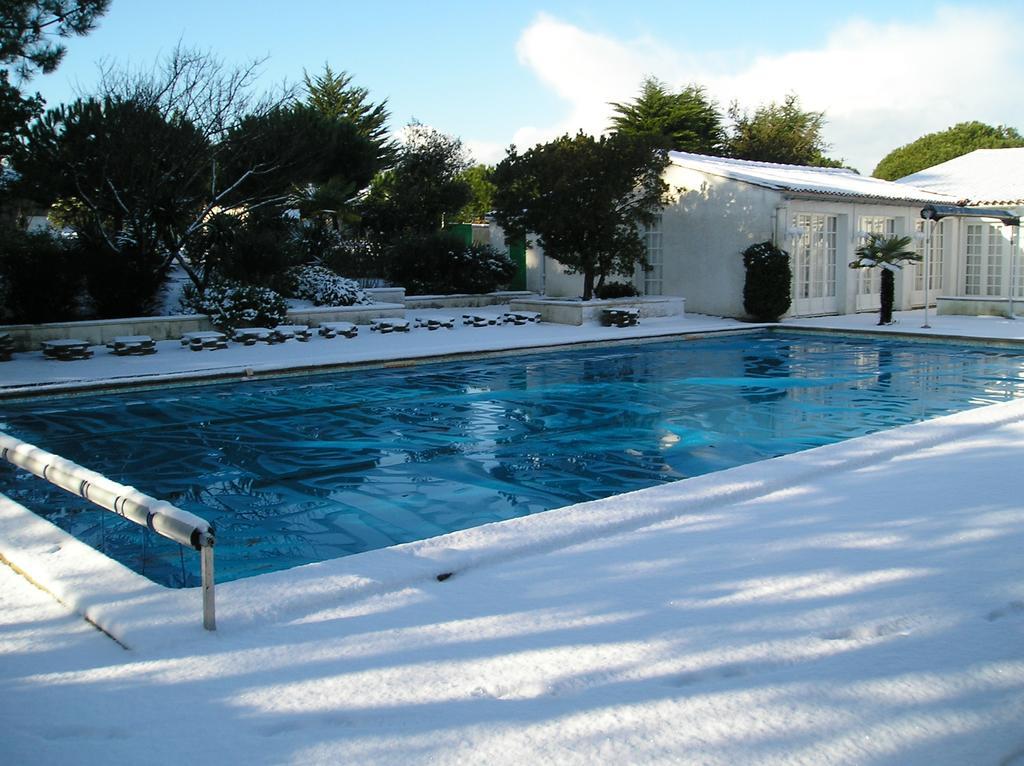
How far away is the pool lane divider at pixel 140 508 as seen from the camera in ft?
12.6

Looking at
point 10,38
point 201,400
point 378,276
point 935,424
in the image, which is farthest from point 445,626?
point 378,276

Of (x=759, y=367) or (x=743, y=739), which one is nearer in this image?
(x=743, y=739)

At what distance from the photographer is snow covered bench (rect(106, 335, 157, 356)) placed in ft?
45.6

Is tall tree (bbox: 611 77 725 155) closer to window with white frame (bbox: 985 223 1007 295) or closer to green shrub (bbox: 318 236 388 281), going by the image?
window with white frame (bbox: 985 223 1007 295)

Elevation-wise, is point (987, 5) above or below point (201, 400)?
above

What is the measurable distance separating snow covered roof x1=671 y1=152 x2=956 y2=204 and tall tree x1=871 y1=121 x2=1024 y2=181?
20.6 meters

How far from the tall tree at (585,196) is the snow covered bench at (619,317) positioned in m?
1.31

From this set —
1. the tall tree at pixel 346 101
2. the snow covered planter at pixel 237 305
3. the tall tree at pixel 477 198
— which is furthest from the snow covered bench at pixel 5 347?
the tall tree at pixel 477 198

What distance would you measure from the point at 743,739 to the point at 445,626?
140 cm

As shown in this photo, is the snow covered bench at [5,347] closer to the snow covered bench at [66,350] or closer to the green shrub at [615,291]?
the snow covered bench at [66,350]

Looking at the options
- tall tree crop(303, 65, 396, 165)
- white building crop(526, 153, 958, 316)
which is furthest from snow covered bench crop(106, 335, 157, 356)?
tall tree crop(303, 65, 396, 165)

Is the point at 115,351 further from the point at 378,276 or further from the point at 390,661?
the point at 390,661

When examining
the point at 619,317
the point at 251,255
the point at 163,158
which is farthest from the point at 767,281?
the point at 163,158

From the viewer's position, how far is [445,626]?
12.9 ft
